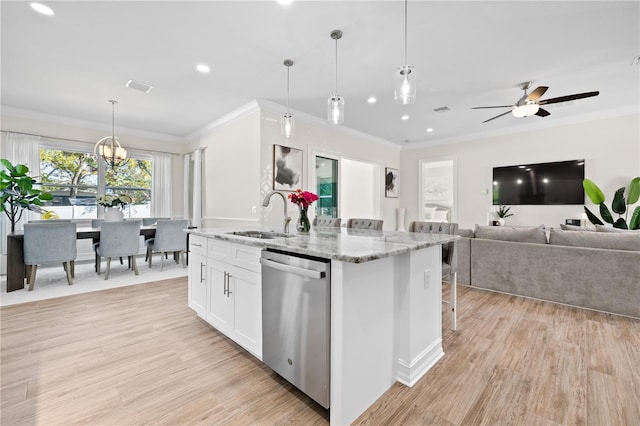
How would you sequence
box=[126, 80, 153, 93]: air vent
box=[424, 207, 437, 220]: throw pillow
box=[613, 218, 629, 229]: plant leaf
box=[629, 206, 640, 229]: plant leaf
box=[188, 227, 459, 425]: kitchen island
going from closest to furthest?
box=[188, 227, 459, 425]: kitchen island → box=[126, 80, 153, 93]: air vent → box=[629, 206, 640, 229]: plant leaf → box=[613, 218, 629, 229]: plant leaf → box=[424, 207, 437, 220]: throw pillow

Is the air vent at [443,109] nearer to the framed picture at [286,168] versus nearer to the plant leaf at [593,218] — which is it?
the framed picture at [286,168]

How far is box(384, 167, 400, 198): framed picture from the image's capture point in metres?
6.95

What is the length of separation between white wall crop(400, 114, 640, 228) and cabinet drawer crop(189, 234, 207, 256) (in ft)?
18.9

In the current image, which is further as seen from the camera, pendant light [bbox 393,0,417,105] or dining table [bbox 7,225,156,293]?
dining table [bbox 7,225,156,293]

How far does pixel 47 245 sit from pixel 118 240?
0.76 m

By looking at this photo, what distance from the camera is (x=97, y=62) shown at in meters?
3.17

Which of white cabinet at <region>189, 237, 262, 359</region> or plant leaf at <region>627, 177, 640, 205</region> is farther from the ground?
plant leaf at <region>627, 177, 640, 205</region>

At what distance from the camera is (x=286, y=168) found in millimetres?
4707

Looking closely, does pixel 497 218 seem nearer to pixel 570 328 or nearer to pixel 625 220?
pixel 625 220

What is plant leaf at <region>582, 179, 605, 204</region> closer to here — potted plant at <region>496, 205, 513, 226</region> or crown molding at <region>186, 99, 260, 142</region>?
potted plant at <region>496, 205, 513, 226</region>

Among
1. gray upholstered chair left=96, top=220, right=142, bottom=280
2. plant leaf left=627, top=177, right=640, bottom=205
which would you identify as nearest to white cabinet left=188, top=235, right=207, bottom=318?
gray upholstered chair left=96, top=220, right=142, bottom=280

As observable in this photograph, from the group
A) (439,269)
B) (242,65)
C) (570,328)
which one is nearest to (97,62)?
(242,65)

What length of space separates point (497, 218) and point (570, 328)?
3774 millimetres

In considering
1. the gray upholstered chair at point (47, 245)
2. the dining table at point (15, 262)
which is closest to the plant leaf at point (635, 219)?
the gray upholstered chair at point (47, 245)
